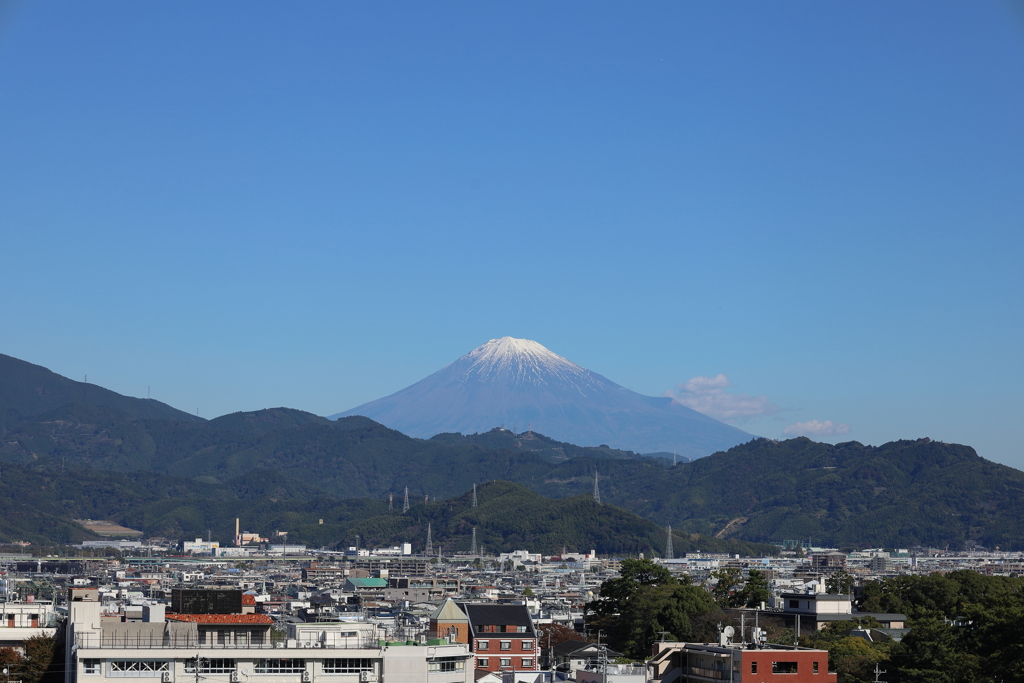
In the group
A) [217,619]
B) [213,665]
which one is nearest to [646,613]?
[217,619]

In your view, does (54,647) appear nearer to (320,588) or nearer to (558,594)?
(558,594)

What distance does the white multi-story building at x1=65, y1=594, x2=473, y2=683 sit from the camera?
33719 millimetres

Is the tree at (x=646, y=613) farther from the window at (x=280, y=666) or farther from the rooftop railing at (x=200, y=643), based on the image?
the window at (x=280, y=666)

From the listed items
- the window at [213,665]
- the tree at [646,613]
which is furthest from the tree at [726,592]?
the window at [213,665]

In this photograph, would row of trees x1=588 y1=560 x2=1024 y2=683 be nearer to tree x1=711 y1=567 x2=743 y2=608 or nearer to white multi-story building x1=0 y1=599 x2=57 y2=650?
tree x1=711 y1=567 x2=743 y2=608

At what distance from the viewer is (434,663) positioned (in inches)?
1407

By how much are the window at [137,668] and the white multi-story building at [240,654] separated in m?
0.02

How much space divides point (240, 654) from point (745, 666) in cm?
1363

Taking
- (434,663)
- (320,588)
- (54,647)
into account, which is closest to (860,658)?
(434,663)

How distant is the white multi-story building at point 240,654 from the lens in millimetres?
33719

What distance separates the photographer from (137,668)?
33.7 m

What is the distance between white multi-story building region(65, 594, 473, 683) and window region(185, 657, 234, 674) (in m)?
0.02

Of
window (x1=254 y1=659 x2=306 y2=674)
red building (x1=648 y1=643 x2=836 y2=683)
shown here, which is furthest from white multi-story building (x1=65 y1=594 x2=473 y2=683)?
red building (x1=648 y1=643 x2=836 y2=683)

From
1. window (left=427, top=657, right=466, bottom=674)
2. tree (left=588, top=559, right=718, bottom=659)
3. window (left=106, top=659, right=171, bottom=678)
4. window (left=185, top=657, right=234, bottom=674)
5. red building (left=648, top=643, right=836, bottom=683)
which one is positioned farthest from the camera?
tree (left=588, top=559, right=718, bottom=659)
